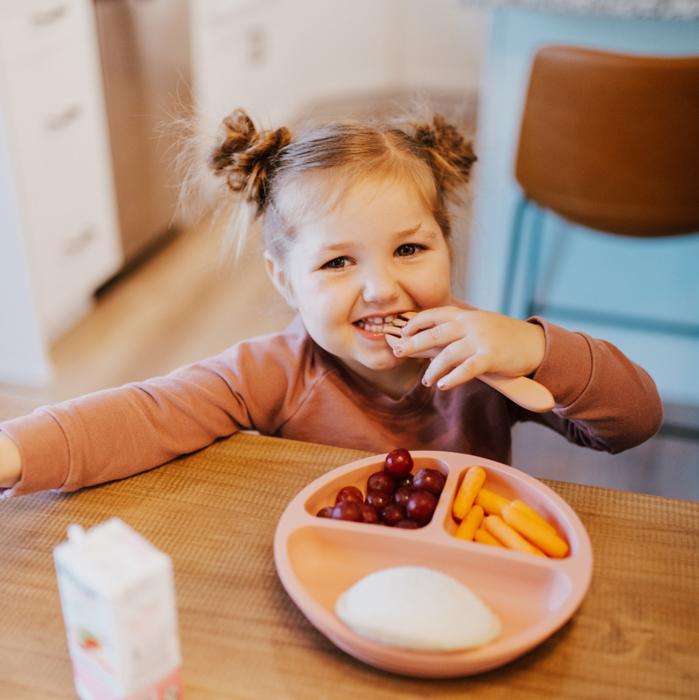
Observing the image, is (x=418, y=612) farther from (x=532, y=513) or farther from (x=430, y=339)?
(x=430, y=339)

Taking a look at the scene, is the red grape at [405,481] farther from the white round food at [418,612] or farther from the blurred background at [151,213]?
the blurred background at [151,213]

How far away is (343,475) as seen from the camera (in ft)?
2.63

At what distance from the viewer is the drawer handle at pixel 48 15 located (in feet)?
7.25

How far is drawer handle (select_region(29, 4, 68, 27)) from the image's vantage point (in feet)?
7.25

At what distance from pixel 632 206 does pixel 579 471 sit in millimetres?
625

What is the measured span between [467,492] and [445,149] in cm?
49

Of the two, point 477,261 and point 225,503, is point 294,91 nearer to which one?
point 477,261

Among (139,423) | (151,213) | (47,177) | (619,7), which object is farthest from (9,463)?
(151,213)

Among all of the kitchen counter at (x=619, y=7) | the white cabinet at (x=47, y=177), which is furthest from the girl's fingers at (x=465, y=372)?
the white cabinet at (x=47, y=177)

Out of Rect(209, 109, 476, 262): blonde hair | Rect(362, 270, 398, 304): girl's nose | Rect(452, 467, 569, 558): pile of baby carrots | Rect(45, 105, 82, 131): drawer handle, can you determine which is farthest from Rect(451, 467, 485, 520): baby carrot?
Rect(45, 105, 82, 131): drawer handle

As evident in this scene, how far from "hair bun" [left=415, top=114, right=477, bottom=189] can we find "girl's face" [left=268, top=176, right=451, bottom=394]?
0.33 feet

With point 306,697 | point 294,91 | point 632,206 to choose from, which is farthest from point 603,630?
point 294,91

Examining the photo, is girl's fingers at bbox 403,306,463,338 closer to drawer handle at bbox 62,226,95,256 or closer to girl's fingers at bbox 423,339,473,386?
girl's fingers at bbox 423,339,473,386

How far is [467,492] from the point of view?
0.77 meters
